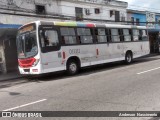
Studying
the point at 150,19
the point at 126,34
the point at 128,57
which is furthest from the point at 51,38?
the point at 150,19

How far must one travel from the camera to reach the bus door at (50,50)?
40.9 feet

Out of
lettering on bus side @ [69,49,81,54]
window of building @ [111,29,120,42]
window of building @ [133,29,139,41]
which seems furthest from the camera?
window of building @ [133,29,139,41]

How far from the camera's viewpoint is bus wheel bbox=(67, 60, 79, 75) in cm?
1387

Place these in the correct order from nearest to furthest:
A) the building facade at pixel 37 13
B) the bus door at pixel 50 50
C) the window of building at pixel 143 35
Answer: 1. the bus door at pixel 50 50
2. the building facade at pixel 37 13
3. the window of building at pixel 143 35

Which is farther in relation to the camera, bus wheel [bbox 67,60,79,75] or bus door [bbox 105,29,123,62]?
bus door [bbox 105,29,123,62]

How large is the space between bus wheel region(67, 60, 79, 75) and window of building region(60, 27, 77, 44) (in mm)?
1175

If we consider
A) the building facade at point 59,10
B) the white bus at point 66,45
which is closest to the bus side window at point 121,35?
the white bus at point 66,45

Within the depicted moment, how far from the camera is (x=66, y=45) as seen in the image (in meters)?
13.6

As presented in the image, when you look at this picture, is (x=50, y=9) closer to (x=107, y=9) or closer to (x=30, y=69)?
(x=107, y=9)

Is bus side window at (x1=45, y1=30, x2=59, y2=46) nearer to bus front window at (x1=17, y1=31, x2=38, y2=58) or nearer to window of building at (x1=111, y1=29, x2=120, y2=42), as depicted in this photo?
bus front window at (x1=17, y1=31, x2=38, y2=58)

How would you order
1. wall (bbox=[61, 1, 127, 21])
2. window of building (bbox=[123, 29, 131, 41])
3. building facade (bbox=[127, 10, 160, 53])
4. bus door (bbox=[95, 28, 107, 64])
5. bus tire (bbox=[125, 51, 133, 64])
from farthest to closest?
building facade (bbox=[127, 10, 160, 53])
wall (bbox=[61, 1, 127, 21])
bus tire (bbox=[125, 51, 133, 64])
window of building (bbox=[123, 29, 131, 41])
bus door (bbox=[95, 28, 107, 64])

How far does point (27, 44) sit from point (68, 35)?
2354 mm

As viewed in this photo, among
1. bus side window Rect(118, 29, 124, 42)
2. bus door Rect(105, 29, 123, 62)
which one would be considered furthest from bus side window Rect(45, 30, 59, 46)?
bus side window Rect(118, 29, 124, 42)

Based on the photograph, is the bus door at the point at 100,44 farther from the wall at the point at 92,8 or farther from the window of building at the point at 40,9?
the wall at the point at 92,8
